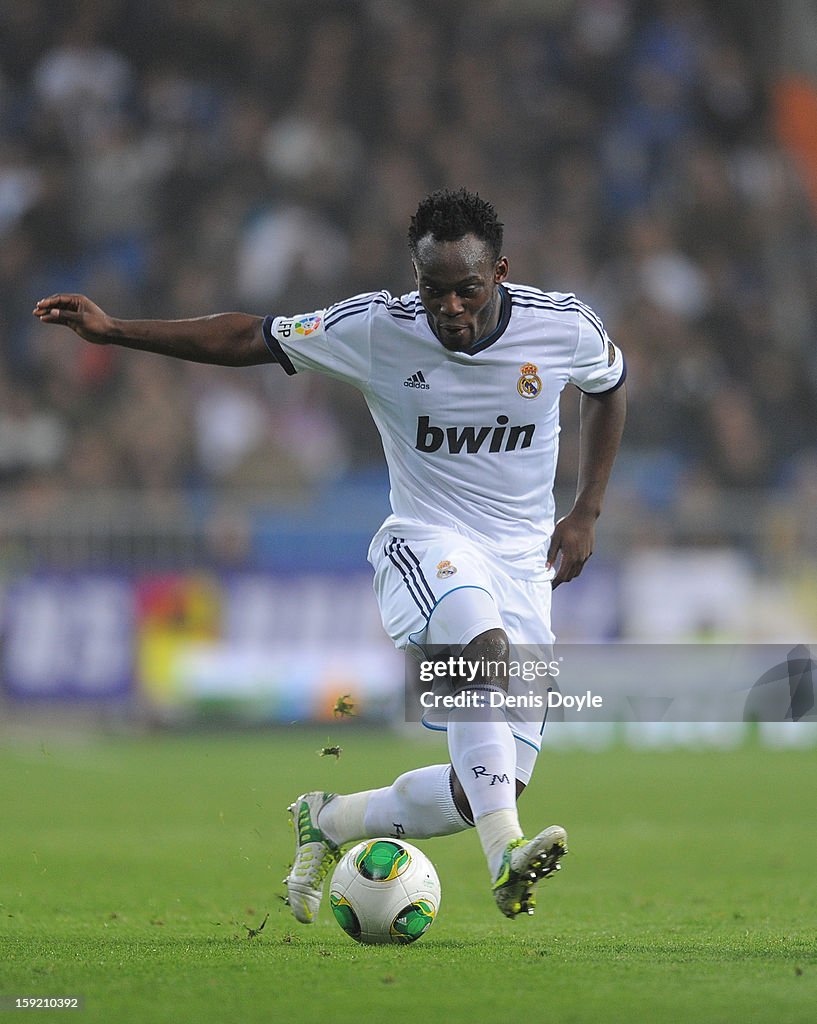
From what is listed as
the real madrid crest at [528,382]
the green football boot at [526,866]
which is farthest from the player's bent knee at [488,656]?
the real madrid crest at [528,382]

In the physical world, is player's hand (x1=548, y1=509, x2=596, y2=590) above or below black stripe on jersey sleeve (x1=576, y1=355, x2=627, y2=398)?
below

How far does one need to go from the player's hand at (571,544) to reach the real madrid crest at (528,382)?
0.48 m

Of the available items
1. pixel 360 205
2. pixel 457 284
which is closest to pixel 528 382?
pixel 457 284

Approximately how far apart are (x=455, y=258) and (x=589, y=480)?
1.10 m

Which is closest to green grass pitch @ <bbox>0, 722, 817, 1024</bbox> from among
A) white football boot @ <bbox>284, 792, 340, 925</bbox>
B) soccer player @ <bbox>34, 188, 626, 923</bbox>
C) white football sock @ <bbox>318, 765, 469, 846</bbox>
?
white football boot @ <bbox>284, 792, 340, 925</bbox>

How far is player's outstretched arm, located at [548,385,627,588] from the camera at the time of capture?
5359mm

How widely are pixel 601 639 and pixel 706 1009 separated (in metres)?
9.82

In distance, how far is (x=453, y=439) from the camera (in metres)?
5.07

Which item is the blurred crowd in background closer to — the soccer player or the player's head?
the soccer player

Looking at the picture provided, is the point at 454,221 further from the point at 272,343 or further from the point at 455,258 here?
the point at 272,343

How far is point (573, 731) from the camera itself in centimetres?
1363

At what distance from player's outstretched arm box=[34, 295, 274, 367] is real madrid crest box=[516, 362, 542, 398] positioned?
78cm

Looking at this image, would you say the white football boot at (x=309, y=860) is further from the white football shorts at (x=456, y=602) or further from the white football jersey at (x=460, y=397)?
the white football jersey at (x=460, y=397)

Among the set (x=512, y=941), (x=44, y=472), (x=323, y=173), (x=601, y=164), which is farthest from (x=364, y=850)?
(x=601, y=164)
